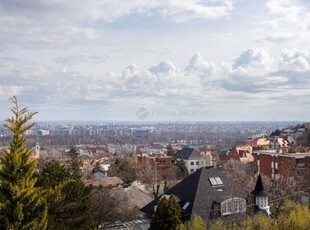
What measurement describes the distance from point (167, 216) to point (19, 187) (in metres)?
9.25

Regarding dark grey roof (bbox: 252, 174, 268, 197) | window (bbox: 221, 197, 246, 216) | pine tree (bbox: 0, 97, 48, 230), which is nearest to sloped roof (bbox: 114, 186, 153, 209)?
window (bbox: 221, 197, 246, 216)

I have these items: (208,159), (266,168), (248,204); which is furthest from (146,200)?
(208,159)

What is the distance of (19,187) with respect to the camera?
11680 mm

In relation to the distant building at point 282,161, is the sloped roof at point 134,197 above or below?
below

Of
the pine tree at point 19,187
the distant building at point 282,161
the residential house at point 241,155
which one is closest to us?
the pine tree at point 19,187

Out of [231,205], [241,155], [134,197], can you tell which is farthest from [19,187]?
[241,155]

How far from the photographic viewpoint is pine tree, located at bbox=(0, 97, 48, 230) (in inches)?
448

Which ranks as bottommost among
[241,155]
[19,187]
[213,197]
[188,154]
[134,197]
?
[134,197]

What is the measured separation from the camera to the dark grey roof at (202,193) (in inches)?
853

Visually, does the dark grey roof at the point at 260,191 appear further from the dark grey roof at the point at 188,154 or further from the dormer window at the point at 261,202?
the dark grey roof at the point at 188,154

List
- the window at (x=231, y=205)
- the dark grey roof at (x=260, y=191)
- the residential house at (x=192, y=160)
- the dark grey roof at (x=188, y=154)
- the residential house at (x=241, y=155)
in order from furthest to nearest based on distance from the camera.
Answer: the dark grey roof at (x=188, y=154) → the residential house at (x=192, y=160) → the residential house at (x=241, y=155) → the dark grey roof at (x=260, y=191) → the window at (x=231, y=205)

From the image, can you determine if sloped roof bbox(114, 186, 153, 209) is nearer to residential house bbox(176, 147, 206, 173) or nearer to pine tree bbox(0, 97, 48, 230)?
pine tree bbox(0, 97, 48, 230)

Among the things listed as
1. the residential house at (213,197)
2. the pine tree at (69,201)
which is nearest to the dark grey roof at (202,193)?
the residential house at (213,197)

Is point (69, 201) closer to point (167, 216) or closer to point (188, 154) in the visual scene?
point (167, 216)
